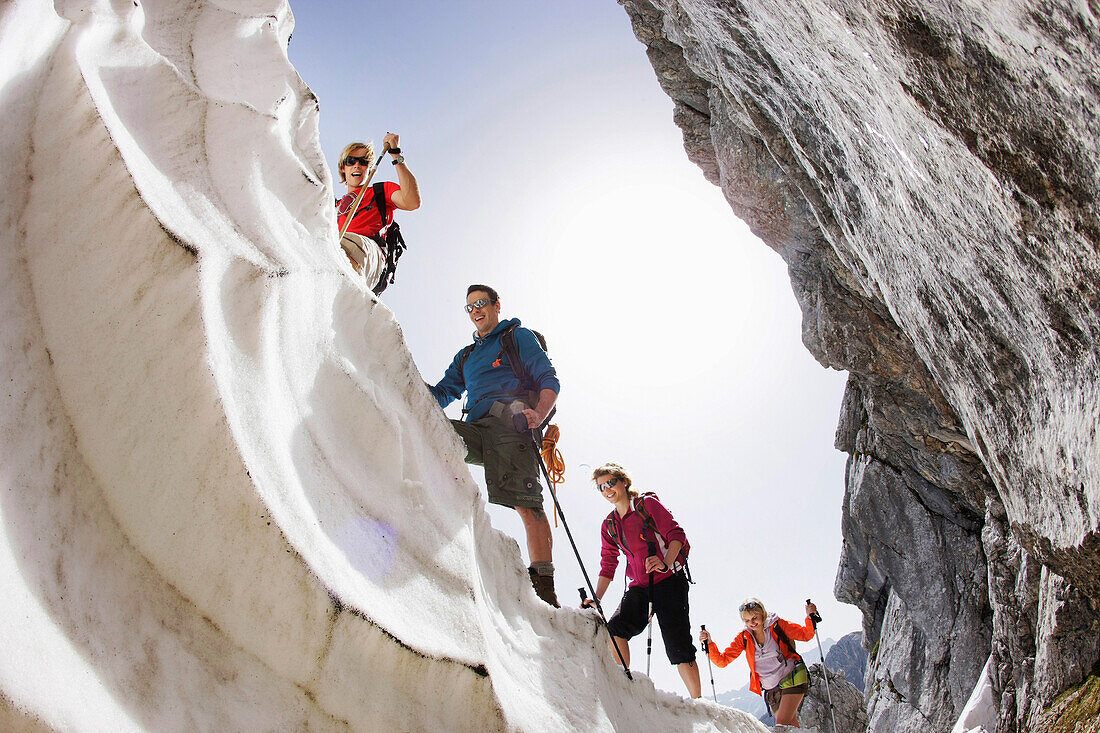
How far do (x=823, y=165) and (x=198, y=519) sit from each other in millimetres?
7828

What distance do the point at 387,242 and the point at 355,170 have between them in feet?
2.53

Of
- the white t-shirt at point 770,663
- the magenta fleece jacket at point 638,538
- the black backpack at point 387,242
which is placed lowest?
the white t-shirt at point 770,663

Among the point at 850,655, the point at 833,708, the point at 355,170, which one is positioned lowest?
the point at 850,655

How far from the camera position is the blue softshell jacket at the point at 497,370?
6.27 meters

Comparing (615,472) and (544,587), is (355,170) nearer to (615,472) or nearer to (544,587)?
(615,472)

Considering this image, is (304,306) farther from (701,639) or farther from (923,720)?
(923,720)

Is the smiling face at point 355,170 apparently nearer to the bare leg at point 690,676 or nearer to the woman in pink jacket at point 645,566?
the woman in pink jacket at point 645,566

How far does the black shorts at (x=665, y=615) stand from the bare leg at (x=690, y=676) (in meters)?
0.07

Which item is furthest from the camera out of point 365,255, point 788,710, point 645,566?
point 788,710

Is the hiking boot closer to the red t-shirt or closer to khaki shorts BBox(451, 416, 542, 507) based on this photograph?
khaki shorts BBox(451, 416, 542, 507)

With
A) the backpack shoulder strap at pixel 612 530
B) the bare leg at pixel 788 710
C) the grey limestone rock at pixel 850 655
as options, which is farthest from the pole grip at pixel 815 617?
the grey limestone rock at pixel 850 655

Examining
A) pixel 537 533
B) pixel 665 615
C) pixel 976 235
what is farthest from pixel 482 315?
Answer: pixel 976 235

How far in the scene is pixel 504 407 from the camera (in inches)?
244

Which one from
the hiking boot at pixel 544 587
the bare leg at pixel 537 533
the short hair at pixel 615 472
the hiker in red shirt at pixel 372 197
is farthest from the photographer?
the short hair at pixel 615 472
